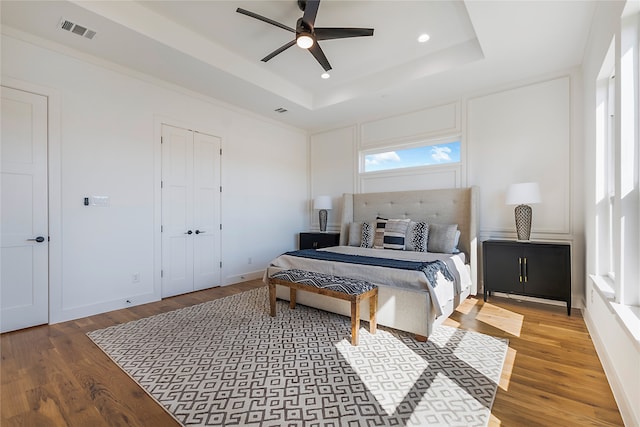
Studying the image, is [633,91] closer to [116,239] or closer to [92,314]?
[116,239]

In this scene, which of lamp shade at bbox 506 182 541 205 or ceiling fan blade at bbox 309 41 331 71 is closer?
ceiling fan blade at bbox 309 41 331 71

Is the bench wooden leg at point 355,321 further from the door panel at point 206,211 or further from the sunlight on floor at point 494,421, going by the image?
the door panel at point 206,211

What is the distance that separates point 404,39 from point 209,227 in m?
3.57

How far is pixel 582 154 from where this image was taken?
3.41 m

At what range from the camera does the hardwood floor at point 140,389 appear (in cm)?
162

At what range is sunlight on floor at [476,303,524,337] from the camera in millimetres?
2842

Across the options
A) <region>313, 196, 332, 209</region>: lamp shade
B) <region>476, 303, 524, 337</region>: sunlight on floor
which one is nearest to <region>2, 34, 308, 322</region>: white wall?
<region>313, 196, 332, 209</region>: lamp shade

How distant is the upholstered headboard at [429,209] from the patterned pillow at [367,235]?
44 centimetres

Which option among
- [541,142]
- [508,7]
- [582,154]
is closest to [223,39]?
[508,7]

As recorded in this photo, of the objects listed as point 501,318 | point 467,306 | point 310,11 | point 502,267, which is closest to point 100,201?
point 310,11

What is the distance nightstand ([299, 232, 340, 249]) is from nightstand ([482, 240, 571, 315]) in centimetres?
235

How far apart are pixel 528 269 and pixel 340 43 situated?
11.1ft

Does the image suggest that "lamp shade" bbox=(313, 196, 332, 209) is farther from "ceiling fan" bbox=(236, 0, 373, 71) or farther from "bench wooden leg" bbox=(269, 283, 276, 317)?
"ceiling fan" bbox=(236, 0, 373, 71)

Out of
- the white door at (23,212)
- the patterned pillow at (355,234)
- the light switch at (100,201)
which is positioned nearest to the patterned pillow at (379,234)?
the patterned pillow at (355,234)
